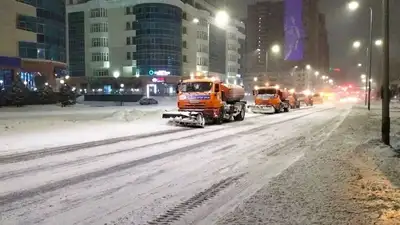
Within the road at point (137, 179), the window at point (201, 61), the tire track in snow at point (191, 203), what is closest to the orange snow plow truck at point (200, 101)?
the road at point (137, 179)

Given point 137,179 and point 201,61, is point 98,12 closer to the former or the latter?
point 201,61

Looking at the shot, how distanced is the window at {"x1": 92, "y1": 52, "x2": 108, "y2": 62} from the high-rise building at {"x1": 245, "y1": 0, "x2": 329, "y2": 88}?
63.2m

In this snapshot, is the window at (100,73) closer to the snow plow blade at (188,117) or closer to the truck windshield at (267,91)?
the truck windshield at (267,91)

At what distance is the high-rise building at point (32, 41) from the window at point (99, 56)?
2421 cm

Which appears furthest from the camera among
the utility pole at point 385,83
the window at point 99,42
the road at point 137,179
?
the window at point 99,42

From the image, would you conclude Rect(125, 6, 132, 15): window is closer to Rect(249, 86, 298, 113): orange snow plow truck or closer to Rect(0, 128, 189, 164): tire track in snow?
Rect(249, 86, 298, 113): orange snow plow truck

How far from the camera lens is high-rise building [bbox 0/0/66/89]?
57469mm

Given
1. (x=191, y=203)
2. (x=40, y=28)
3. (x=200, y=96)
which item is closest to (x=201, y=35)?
(x=40, y=28)

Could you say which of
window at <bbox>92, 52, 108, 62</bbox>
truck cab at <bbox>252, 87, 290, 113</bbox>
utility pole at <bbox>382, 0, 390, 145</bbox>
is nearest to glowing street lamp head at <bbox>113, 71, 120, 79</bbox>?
window at <bbox>92, 52, 108, 62</bbox>

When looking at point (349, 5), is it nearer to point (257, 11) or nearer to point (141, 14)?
point (141, 14)

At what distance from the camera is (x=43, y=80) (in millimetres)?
66562

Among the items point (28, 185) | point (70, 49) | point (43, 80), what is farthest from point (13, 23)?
point (28, 185)

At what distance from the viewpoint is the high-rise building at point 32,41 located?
57.5 metres

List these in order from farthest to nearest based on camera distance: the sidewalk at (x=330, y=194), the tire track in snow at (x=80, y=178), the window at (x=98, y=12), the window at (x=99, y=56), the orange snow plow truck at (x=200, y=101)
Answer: the window at (x=99, y=56) → the window at (x=98, y=12) → the orange snow plow truck at (x=200, y=101) → the tire track in snow at (x=80, y=178) → the sidewalk at (x=330, y=194)
